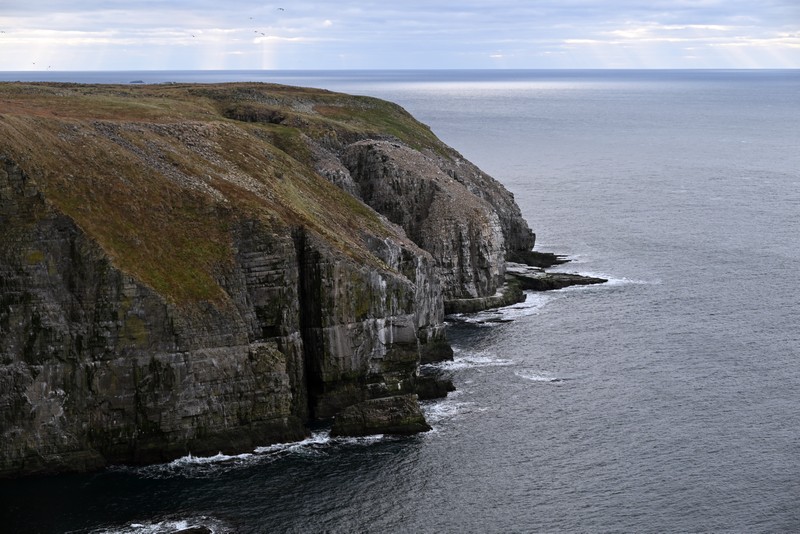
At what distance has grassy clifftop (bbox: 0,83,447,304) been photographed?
7800 centimetres

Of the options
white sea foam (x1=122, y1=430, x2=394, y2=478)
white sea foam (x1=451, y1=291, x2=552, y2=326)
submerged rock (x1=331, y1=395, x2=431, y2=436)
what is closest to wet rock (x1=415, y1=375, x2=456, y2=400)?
submerged rock (x1=331, y1=395, x2=431, y2=436)

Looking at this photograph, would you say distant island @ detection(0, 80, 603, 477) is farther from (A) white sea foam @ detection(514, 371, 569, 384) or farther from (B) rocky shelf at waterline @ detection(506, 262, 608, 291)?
(B) rocky shelf at waterline @ detection(506, 262, 608, 291)

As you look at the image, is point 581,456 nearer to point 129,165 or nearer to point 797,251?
point 129,165

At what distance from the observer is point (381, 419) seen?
3209 inches

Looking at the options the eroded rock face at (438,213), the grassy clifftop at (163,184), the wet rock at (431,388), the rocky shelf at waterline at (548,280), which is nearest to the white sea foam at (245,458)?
the wet rock at (431,388)

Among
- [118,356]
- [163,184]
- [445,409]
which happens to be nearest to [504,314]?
[445,409]

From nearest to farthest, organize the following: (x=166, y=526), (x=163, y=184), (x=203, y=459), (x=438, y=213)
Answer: (x=166, y=526), (x=203, y=459), (x=163, y=184), (x=438, y=213)

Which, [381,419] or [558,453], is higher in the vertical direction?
[381,419]

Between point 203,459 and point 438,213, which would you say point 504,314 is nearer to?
point 438,213

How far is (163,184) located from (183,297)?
1206cm

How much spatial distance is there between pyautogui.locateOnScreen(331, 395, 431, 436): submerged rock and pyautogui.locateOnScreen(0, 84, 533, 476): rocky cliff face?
1.61ft

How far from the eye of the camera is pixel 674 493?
69.9 m

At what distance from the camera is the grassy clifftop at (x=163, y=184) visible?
78.0 metres

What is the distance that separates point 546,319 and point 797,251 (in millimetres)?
47277
